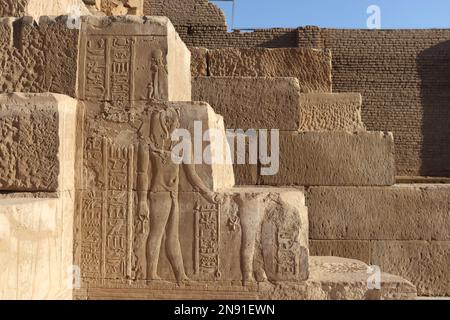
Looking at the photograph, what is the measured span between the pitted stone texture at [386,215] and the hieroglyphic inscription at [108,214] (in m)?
2.44

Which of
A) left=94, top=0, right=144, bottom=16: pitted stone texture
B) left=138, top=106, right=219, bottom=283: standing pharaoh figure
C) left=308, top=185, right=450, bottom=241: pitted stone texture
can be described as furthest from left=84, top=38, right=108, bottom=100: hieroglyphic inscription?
left=94, top=0, right=144, bottom=16: pitted stone texture

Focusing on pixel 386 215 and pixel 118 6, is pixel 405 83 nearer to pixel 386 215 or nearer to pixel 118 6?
pixel 118 6

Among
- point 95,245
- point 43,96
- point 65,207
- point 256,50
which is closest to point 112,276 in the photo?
point 95,245

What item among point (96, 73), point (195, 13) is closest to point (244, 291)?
point (96, 73)

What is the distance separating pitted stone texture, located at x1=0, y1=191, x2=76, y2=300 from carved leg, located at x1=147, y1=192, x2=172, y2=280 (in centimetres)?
55

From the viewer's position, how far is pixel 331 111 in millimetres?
6957

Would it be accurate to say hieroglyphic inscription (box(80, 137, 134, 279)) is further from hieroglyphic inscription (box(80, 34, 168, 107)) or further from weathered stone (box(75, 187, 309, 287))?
hieroglyphic inscription (box(80, 34, 168, 107))

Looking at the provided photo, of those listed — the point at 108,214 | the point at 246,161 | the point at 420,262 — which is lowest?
the point at 420,262

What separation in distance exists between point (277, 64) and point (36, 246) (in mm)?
4664

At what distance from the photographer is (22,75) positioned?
4195mm

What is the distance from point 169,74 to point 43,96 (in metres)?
0.88

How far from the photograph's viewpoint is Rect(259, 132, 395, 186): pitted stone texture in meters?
6.00

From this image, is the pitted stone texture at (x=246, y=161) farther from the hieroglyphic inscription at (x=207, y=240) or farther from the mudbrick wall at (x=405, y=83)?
the mudbrick wall at (x=405, y=83)

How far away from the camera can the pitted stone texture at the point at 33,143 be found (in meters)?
3.85
